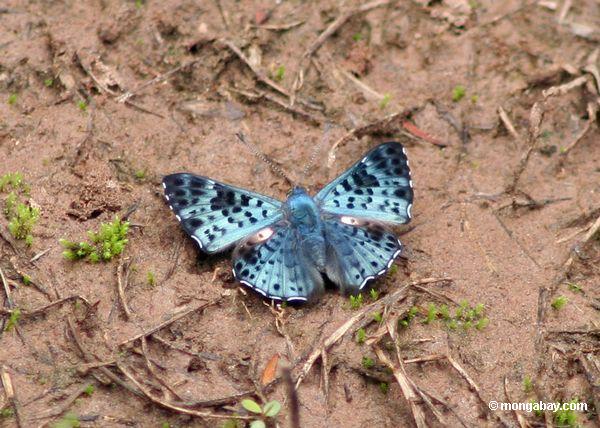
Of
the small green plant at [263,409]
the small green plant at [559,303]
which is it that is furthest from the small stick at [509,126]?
the small green plant at [263,409]

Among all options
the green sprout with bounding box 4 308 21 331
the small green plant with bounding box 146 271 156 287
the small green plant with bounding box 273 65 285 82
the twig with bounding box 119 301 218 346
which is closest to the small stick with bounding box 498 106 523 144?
the small green plant with bounding box 273 65 285 82

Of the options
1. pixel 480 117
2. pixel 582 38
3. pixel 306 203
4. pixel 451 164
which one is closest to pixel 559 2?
pixel 582 38

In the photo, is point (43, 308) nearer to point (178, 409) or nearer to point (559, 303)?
point (178, 409)

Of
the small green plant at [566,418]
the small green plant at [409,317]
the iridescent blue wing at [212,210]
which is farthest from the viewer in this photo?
the iridescent blue wing at [212,210]

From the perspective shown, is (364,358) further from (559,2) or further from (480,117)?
(559,2)

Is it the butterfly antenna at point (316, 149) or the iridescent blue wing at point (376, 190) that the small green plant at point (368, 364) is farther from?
the butterfly antenna at point (316, 149)

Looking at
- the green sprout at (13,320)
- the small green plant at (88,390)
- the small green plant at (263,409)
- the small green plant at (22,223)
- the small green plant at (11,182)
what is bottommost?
the small green plant at (263,409)

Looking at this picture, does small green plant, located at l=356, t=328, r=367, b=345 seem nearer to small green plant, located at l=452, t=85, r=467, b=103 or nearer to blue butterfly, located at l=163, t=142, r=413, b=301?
blue butterfly, located at l=163, t=142, r=413, b=301
